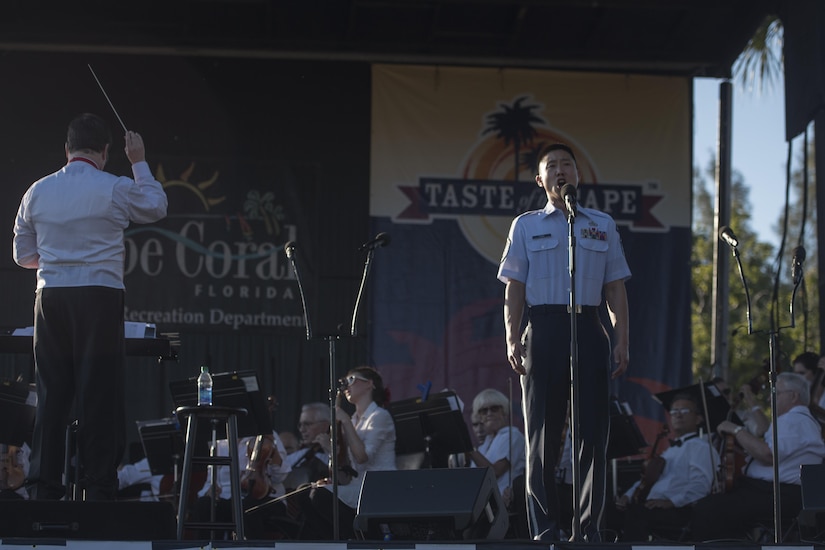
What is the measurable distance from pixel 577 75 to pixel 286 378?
3897 millimetres

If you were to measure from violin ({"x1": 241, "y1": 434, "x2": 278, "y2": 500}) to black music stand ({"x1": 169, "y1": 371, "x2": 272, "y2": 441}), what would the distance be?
0.91 meters

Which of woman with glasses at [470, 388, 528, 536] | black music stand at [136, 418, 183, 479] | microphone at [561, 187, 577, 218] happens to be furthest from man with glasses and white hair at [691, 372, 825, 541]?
black music stand at [136, 418, 183, 479]

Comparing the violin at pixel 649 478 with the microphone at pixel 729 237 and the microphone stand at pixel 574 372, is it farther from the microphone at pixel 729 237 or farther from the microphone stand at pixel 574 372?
the microphone stand at pixel 574 372

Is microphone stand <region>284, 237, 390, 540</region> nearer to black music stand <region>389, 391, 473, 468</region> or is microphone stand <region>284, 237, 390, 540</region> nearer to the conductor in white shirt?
the conductor in white shirt

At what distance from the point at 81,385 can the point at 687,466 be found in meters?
4.71

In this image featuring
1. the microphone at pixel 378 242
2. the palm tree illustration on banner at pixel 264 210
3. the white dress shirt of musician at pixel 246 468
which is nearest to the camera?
the microphone at pixel 378 242

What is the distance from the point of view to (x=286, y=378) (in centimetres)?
1052

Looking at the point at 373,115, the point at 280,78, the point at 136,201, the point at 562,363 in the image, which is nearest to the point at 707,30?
the point at 373,115

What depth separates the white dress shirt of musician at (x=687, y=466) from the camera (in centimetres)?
812

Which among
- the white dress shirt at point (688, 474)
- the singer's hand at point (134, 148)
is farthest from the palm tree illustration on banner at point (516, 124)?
the singer's hand at point (134, 148)

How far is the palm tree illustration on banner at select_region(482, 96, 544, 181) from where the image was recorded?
10883 mm

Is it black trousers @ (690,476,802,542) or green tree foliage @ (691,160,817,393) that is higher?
green tree foliage @ (691,160,817,393)

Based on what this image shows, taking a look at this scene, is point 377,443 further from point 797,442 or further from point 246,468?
point 797,442

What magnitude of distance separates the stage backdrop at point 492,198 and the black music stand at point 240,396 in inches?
130
